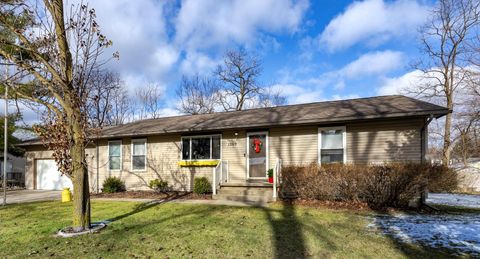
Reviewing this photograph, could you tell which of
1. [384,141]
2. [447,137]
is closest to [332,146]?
[384,141]

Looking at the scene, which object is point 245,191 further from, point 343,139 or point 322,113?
point 322,113

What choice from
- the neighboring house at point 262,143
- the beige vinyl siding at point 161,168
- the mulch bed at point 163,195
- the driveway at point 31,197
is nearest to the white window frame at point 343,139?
the neighboring house at point 262,143

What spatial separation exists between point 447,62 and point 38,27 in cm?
2439

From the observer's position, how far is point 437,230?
5988mm

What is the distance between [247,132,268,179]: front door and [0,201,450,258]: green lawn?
11.1 feet

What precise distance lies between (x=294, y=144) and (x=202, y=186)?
3.93m

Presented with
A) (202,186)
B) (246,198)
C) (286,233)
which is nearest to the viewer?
(286,233)

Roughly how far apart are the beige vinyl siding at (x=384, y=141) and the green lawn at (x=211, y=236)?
10.2 ft

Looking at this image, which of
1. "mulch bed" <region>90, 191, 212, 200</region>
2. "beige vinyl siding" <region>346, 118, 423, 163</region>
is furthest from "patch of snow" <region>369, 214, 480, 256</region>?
"mulch bed" <region>90, 191, 212, 200</region>

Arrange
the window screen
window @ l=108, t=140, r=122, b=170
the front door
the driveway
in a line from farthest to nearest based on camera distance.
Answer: window @ l=108, t=140, r=122, b=170 → the driveway → the front door → the window screen

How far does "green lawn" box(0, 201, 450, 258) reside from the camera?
4.89 m

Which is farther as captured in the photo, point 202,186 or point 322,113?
point 202,186

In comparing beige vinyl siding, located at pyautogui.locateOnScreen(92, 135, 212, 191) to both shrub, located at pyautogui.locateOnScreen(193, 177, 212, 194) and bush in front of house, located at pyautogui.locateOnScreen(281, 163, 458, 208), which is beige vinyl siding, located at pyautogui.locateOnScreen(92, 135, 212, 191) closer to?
shrub, located at pyautogui.locateOnScreen(193, 177, 212, 194)

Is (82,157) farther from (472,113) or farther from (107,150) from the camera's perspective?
(472,113)
